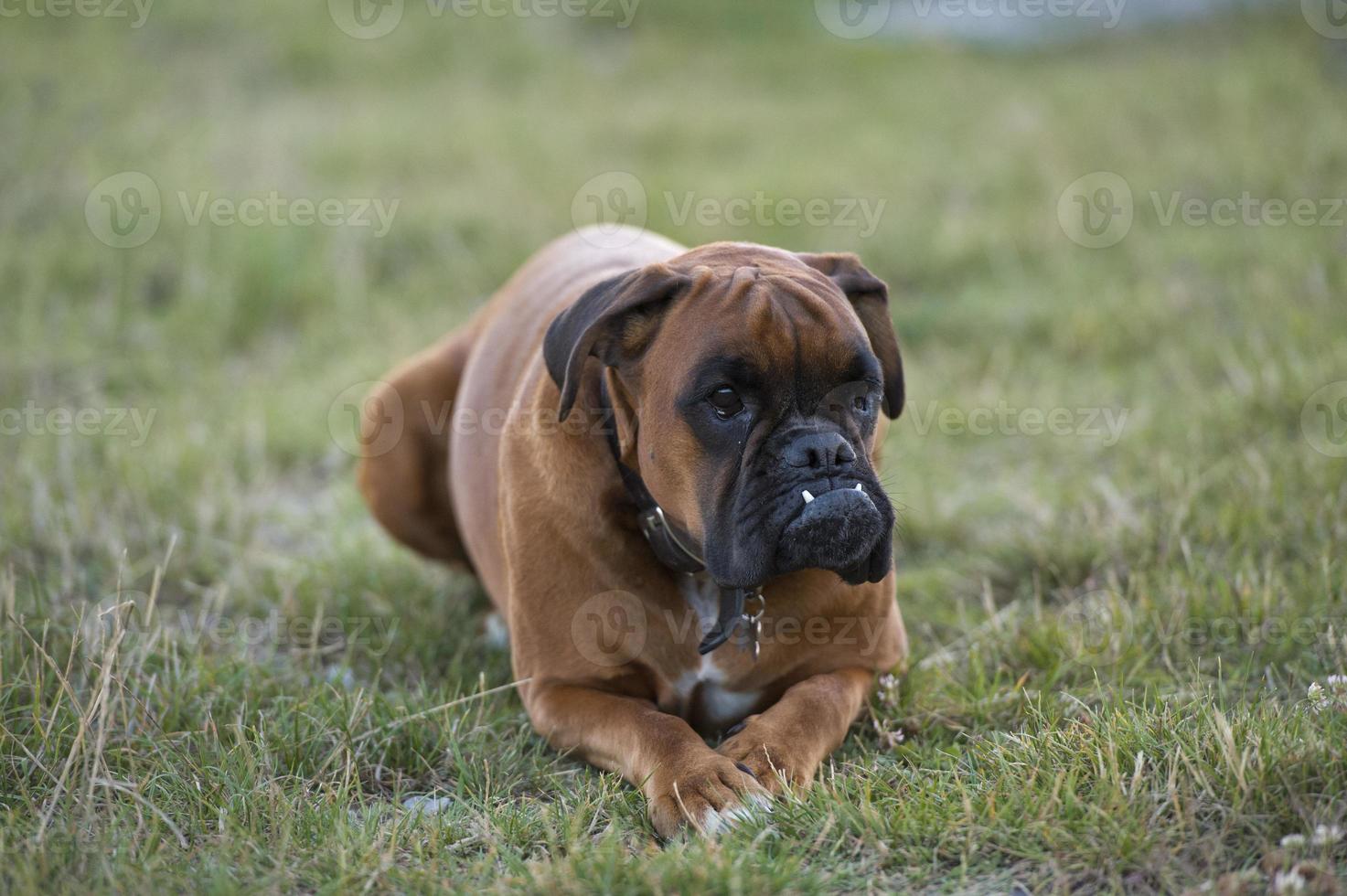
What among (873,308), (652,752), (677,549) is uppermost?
(873,308)

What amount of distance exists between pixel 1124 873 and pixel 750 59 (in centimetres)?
1033

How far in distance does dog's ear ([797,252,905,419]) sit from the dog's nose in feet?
1.92

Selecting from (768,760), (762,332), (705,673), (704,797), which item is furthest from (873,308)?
(704,797)

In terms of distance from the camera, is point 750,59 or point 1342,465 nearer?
point 1342,465

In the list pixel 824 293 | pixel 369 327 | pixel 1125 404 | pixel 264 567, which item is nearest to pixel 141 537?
pixel 264 567

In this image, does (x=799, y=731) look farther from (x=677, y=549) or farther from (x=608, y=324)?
(x=608, y=324)

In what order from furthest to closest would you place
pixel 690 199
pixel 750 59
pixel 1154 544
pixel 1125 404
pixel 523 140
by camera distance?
pixel 750 59 < pixel 523 140 < pixel 690 199 < pixel 1125 404 < pixel 1154 544

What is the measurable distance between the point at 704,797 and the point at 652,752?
0.24 m

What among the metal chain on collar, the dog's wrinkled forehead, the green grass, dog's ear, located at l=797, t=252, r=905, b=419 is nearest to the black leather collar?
the metal chain on collar

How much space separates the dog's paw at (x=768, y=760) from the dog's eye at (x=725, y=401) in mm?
789

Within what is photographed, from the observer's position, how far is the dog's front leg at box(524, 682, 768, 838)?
2910 millimetres

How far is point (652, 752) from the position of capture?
3.12 metres

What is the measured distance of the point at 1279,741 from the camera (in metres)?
2.80

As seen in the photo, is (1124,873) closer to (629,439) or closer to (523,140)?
(629,439)
